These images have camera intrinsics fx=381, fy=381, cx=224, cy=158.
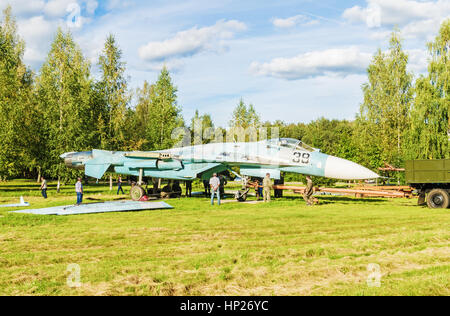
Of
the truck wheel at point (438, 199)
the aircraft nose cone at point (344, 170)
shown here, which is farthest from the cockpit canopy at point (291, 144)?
the truck wheel at point (438, 199)

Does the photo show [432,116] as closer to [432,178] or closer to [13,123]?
[432,178]

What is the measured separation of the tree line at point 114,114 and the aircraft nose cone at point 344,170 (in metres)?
17.2

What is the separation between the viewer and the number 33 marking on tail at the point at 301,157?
17312 mm

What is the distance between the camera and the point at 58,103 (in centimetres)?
3228

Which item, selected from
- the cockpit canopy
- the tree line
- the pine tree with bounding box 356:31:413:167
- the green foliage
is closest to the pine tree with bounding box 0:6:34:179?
the tree line

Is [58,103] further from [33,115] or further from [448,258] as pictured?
[448,258]

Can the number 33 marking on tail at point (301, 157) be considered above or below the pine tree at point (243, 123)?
below

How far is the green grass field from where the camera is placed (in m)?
5.20

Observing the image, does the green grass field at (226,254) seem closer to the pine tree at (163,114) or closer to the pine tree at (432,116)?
the pine tree at (432,116)

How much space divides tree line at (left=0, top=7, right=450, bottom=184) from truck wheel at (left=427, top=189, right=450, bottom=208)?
54.3 feet

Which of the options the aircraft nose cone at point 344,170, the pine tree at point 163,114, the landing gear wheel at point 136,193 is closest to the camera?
the aircraft nose cone at point 344,170

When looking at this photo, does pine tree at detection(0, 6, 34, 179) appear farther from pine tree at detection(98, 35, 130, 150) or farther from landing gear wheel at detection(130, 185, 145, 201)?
landing gear wheel at detection(130, 185, 145, 201)

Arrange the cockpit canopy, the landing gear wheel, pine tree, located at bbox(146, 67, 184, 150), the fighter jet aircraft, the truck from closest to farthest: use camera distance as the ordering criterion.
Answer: the truck
the fighter jet aircraft
the cockpit canopy
the landing gear wheel
pine tree, located at bbox(146, 67, 184, 150)

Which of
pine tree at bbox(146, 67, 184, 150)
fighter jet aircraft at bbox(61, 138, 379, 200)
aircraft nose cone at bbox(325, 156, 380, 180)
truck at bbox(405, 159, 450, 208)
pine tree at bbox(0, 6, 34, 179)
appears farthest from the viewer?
pine tree at bbox(146, 67, 184, 150)
